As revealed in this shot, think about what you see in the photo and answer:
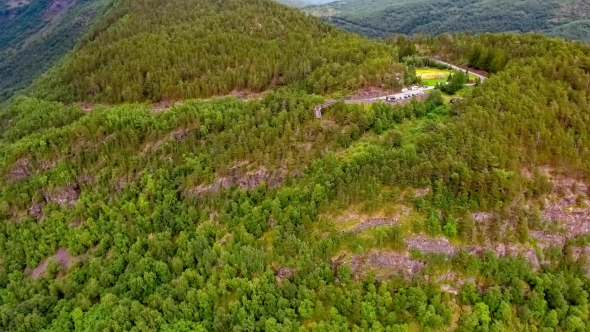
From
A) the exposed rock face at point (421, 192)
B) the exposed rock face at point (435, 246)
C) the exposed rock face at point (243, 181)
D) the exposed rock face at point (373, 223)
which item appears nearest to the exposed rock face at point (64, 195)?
the exposed rock face at point (243, 181)

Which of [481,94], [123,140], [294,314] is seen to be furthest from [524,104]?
[123,140]

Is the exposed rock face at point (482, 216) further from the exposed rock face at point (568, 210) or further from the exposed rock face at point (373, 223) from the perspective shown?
the exposed rock face at point (373, 223)

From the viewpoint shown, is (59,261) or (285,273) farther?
(59,261)

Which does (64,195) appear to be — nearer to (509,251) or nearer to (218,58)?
(218,58)

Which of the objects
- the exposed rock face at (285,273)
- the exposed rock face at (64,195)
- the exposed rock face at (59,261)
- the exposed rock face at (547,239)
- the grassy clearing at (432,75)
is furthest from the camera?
the grassy clearing at (432,75)

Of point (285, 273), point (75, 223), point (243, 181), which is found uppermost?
point (243, 181)

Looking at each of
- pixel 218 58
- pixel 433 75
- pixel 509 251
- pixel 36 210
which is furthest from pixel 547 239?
pixel 36 210
